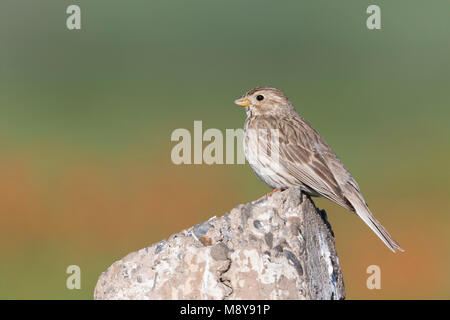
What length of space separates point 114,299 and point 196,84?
775 inches

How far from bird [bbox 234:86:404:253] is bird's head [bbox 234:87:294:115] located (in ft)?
0.64

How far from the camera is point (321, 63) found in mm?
26438

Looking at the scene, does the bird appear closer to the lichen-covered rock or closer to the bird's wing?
the bird's wing

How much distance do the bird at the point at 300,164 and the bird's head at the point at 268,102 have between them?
194 millimetres

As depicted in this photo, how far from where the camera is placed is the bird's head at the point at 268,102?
911 centimetres

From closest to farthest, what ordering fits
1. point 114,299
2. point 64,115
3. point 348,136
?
1. point 114,299
2. point 348,136
3. point 64,115

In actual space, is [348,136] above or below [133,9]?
below

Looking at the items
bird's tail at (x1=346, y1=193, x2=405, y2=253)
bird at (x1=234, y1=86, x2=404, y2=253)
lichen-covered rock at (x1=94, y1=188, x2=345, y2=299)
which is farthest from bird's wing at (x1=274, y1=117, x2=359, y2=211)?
lichen-covered rock at (x1=94, y1=188, x2=345, y2=299)

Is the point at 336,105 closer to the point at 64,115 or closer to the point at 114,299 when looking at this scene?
the point at 64,115

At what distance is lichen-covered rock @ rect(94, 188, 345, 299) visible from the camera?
5.60 metres

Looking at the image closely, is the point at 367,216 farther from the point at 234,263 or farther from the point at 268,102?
the point at 234,263

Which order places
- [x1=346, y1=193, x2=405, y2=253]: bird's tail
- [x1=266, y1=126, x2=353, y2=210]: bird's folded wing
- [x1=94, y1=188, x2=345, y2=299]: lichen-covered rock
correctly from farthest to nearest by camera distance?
[x1=266, y1=126, x2=353, y2=210]: bird's folded wing → [x1=346, y1=193, x2=405, y2=253]: bird's tail → [x1=94, y1=188, x2=345, y2=299]: lichen-covered rock

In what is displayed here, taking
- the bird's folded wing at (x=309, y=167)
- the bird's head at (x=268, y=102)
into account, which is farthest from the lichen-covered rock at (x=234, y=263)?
the bird's head at (x=268, y=102)

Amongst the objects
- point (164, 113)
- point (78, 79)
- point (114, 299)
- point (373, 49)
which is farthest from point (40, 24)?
point (114, 299)
